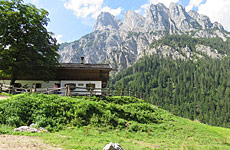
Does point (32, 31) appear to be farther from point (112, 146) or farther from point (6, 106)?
point (112, 146)

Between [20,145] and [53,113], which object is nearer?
[20,145]

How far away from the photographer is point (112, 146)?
6.67 meters

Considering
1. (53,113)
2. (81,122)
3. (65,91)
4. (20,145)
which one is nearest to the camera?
(20,145)

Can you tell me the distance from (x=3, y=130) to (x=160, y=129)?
11446mm

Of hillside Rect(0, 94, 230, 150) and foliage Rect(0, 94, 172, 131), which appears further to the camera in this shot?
foliage Rect(0, 94, 172, 131)

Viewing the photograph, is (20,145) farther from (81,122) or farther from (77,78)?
(77,78)

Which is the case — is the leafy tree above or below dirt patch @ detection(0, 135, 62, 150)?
above

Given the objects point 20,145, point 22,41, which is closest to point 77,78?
point 22,41

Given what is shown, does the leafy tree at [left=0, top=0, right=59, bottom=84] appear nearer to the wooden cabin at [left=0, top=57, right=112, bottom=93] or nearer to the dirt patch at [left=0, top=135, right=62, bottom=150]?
the wooden cabin at [left=0, top=57, right=112, bottom=93]

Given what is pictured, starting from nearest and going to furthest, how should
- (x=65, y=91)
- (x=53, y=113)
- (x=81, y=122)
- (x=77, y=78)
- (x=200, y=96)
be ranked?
(x=81, y=122) → (x=53, y=113) → (x=65, y=91) → (x=77, y=78) → (x=200, y=96)

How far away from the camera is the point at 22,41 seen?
82.7 ft

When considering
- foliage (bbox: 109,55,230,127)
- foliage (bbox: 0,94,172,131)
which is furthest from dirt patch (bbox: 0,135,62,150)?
foliage (bbox: 109,55,230,127)

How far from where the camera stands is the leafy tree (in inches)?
973

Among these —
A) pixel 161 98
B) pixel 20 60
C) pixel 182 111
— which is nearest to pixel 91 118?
pixel 20 60
